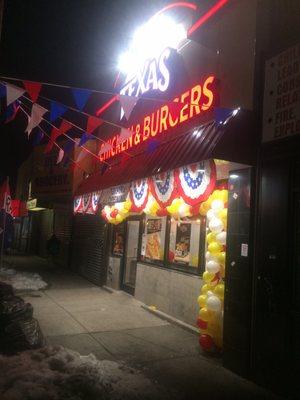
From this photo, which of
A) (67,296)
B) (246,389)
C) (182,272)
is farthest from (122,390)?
(67,296)

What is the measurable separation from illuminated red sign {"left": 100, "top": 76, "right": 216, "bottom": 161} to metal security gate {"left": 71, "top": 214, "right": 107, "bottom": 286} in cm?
389

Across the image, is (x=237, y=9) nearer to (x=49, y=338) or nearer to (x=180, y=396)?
(x=180, y=396)

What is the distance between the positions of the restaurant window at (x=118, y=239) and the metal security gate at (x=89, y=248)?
1.87 ft

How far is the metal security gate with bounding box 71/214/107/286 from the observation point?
Answer: 1414cm

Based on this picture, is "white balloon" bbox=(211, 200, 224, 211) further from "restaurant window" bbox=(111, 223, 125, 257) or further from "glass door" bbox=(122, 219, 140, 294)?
"restaurant window" bbox=(111, 223, 125, 257)


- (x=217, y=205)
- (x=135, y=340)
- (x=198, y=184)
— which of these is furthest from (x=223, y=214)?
(x=135, y=340)

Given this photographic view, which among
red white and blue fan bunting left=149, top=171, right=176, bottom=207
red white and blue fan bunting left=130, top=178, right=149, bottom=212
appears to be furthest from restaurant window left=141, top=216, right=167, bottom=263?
red white and blue fan bunting left=149, top=171, right=176, bottom=207

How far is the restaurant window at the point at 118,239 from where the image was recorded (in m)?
13.0

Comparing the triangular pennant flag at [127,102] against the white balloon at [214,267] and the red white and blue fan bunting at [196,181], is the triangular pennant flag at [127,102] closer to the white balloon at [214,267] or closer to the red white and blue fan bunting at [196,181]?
the red white and blue fan bunting at [196,181]

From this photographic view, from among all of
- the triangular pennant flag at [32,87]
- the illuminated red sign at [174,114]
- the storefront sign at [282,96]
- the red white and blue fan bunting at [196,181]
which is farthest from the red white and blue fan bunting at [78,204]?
the storefront sign at [282,96]

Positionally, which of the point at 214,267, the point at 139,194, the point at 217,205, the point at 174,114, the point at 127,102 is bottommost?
the point at 214,267

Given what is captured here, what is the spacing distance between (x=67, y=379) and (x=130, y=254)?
7.64m

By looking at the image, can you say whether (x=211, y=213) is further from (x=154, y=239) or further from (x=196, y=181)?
(x=154, y=239)

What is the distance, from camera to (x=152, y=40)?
10.7 m
